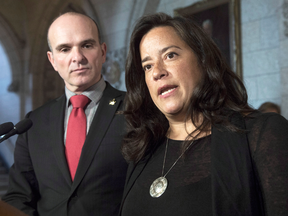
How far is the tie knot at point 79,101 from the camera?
1.89m

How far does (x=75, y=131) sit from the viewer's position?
1.84 meters

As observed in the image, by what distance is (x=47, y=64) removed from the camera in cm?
644

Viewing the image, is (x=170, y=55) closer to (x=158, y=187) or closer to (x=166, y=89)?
(x=166, y=89)

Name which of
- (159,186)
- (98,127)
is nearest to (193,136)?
(159,186)

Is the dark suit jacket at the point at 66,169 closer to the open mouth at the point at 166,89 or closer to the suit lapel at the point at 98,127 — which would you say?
the suit lapel at the point at 98,127

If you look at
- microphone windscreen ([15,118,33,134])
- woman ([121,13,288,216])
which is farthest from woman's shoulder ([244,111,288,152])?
microphone windscreen ([15,118,33,134])

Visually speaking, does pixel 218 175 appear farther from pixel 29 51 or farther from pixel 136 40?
pixel 29 51

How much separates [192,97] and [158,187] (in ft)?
1.52

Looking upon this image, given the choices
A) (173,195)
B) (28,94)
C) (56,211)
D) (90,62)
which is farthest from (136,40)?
(28,94)

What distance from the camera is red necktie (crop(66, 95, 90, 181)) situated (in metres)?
1.78

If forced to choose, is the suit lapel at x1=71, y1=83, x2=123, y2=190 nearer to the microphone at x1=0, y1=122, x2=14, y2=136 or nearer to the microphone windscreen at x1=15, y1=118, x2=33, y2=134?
the microphone windscreen at x1=15, y1=118, x2=33, y2=134

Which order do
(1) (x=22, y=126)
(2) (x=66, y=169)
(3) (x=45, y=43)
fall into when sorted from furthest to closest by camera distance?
(3) (x=45, y=43), (2) (x=66, y=169), (1) (x=22, y=126)

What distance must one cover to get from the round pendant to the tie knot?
2.44 feet

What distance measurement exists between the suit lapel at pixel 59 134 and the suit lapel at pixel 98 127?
0.33 ft
